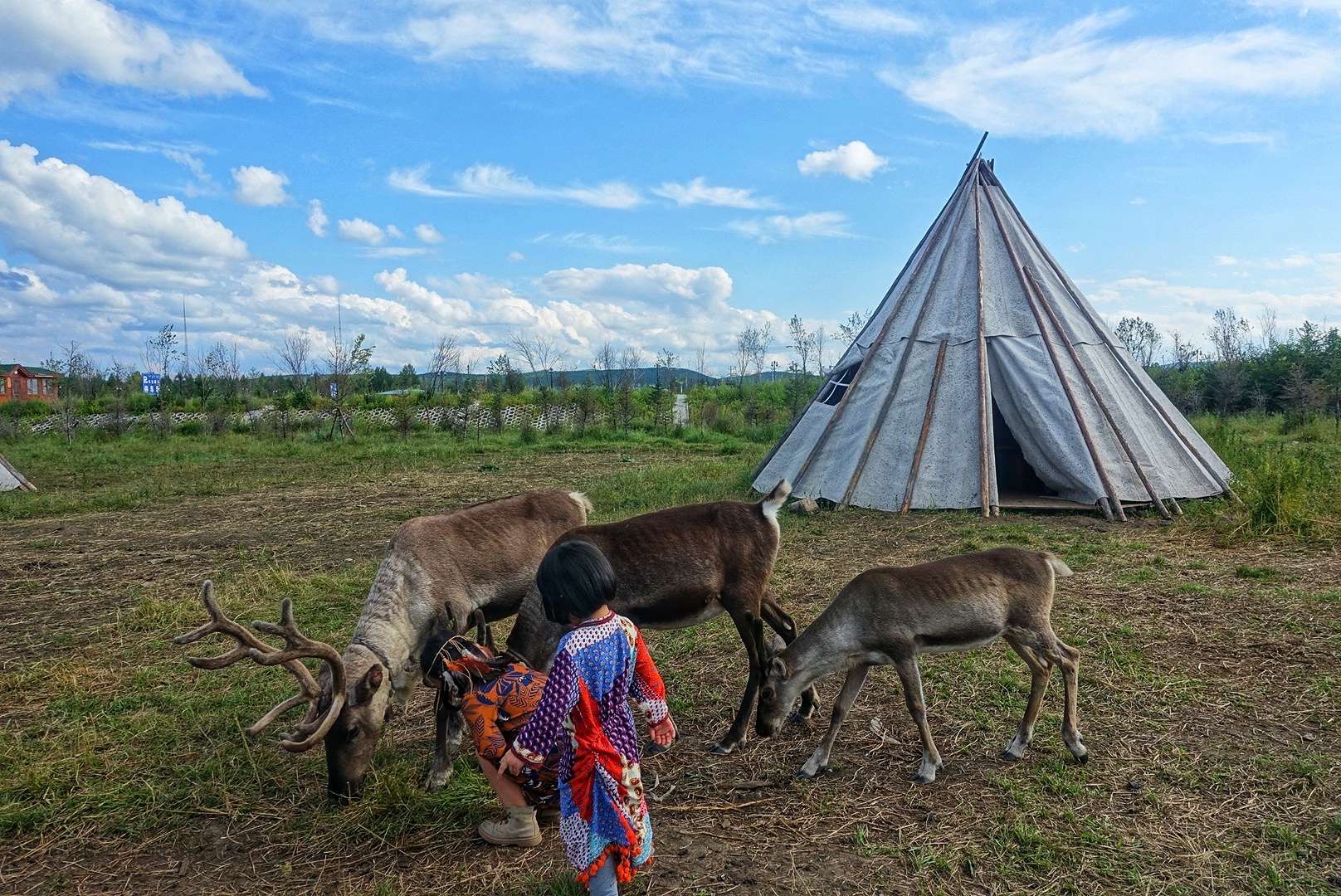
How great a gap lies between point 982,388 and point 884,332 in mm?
2177

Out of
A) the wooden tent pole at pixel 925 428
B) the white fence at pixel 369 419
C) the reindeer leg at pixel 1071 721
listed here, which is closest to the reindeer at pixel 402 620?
the reindeer leg at pixel 1071 721

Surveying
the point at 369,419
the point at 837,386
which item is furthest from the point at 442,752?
the point at 369,419

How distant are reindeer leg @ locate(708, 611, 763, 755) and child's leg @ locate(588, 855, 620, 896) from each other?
6.23 feet

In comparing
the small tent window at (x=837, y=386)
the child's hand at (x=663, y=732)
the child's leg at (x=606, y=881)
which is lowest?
the child's leg at (x=606, y=881)

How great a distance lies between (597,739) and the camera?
357cm

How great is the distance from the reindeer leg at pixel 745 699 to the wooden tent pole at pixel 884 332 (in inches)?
319

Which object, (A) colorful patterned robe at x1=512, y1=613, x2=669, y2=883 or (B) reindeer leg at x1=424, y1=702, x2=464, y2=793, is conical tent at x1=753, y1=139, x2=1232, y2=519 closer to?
(B) reindeer leg at x1=424, y1=702, x2=464, y2=793

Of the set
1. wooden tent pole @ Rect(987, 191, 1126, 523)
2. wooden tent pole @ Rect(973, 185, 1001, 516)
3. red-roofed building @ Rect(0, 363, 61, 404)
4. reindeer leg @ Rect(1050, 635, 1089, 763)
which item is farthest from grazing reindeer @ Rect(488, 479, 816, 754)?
red-roofed building @ Rect(0, 363, 61, 404)

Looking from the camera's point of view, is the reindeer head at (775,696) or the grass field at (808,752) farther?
the reindeer head at (775,696)

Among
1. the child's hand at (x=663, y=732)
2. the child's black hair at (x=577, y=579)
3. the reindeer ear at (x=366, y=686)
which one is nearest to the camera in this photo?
the child's black hair at (x=577, y=579)

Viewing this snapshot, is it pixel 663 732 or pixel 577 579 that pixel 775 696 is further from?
pixel 577 579

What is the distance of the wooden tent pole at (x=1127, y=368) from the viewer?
13055 mm

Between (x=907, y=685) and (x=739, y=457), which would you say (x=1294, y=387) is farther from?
(x=907, y=685)

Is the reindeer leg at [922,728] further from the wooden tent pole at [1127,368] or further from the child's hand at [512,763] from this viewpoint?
the wooden tent pole at [1127,368]
